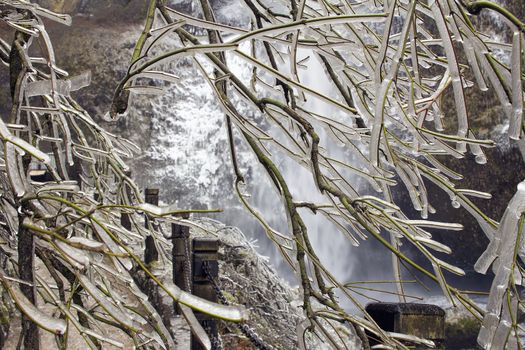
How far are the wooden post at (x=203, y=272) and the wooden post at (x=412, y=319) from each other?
4.85ft

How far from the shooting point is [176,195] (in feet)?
41.4

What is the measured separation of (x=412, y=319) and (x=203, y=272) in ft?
5.40

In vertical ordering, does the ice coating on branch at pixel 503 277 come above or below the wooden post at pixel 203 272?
above

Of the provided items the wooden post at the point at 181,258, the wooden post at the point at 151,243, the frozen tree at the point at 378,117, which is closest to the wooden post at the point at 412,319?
the frozen tree at the point at 378,117

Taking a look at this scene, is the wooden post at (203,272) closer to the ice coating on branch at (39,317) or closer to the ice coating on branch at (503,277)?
the ice coating on branch at (39,317)

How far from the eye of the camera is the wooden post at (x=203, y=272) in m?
3.33

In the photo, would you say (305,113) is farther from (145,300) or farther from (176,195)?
(176,195)

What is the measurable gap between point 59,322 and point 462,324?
30.5 feet

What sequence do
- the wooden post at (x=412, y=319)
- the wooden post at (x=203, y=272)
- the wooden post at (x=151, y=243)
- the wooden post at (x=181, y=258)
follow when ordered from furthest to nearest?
the wooden post at (x=151, y=243) < the wooden post at (x=181, y=258) < the wooden post at (x=203, y=272) < the wooden post at (x=412, y=319)

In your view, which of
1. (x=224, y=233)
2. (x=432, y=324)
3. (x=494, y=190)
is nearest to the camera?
(x=432, y=324)

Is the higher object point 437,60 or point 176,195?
point 437,60

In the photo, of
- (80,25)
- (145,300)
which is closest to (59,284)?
(145,300)

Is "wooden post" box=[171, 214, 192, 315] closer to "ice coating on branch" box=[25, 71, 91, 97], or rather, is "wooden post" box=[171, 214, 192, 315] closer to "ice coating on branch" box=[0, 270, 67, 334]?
"ice coating on branch" box=[25, 71, 91, 97]

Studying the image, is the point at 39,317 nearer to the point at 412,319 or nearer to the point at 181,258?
the point at 412,319
